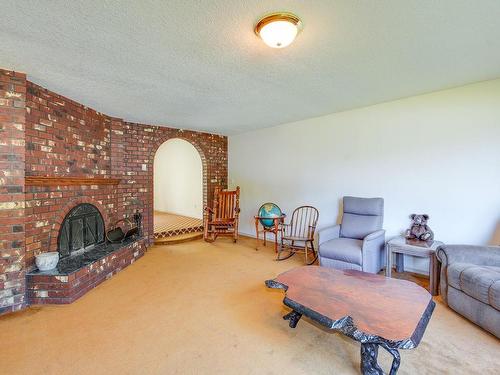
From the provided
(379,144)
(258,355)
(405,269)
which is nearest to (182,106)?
(379,144)

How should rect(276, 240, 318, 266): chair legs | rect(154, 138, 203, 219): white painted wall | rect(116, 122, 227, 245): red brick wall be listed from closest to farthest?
rect(276, 240, 318, 266): chair legs → rect(116, 122, 227, 245): red brick wall → rect(154, 138, 203, 219): white painted wall

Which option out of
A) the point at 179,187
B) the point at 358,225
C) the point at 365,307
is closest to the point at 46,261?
the point at 365,307

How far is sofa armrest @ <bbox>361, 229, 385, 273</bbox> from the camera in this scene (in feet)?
9.30

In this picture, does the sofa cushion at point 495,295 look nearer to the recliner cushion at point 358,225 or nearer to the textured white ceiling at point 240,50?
the recliner cushion at point 358,225

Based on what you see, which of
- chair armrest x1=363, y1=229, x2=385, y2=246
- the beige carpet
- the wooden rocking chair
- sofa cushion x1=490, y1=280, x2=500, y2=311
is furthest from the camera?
the wooden rocking chair

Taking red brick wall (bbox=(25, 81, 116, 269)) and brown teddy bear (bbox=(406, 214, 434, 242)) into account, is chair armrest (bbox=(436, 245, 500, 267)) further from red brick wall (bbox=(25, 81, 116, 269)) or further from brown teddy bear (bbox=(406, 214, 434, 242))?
red brick wall (bbox=(25, 81, 116, 269))

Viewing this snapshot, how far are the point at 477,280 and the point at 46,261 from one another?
3905mm

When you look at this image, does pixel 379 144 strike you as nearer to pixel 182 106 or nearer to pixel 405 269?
pixel 405 269

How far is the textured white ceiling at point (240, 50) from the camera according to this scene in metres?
1.54

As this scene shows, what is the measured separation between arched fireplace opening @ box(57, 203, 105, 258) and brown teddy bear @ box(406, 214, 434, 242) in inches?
162

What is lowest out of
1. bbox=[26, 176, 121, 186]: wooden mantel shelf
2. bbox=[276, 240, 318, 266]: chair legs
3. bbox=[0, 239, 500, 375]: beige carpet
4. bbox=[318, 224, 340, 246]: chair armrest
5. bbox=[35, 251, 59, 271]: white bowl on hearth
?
bbox=[0, 239, 500, 375]: beige carpet

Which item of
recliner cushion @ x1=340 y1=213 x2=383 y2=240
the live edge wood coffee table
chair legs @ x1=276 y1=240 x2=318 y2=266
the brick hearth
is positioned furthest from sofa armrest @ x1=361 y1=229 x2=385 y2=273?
the brick hearth

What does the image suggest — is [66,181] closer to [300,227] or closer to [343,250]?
[343,250]

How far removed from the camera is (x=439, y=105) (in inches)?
119
